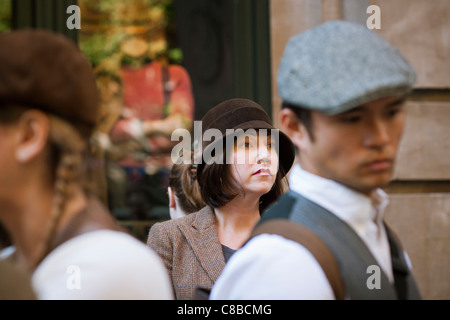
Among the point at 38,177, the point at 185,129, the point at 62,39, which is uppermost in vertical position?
the point at 62,39

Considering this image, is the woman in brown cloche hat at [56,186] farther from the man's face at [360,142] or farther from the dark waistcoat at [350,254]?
the man's face at [360,142]

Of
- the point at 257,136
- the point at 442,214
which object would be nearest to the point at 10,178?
the point at 257,136

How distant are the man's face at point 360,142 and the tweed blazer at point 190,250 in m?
1.91

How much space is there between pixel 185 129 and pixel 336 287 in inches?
185

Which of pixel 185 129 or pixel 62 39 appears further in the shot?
pixel 185 129

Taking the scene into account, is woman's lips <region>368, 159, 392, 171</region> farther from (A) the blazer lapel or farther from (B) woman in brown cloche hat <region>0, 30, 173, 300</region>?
(A) the blazer lapel

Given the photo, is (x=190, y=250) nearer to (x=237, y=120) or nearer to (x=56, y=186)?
(x=237, y=120)

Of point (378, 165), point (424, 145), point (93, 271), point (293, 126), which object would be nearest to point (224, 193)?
point (293, 126)

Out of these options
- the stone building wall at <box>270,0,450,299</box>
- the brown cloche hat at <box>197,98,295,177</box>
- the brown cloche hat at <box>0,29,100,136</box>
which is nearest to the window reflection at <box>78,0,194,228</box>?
the stone building wall at <box>270,0,450,299</box>

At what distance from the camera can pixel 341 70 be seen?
1.79 metres

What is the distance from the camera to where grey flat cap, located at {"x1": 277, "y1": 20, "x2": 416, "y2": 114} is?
176cm

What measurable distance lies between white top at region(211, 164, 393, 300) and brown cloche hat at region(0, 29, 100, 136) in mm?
568
